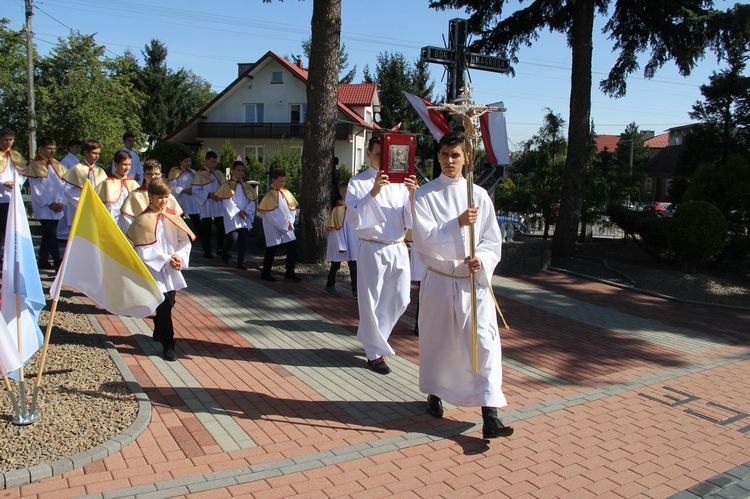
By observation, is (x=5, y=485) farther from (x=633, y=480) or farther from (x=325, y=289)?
(x=325, y=289)

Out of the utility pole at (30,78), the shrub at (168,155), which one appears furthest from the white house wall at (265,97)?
the shrub at (168,155)

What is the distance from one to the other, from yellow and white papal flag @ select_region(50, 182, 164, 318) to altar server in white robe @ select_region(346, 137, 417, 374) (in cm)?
205

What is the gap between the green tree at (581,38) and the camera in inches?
569

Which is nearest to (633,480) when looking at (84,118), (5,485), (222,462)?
(222,462)

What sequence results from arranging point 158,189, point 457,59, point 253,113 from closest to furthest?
point 158,189
point 457,59
point 253,113

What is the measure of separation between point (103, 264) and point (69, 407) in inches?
43.4

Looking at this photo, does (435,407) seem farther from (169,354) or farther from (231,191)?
(231,191)

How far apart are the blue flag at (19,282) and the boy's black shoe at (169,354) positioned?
153 centimetres

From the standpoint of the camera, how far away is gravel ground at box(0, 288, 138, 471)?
13.7ft

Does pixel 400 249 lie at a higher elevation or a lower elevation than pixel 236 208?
lower

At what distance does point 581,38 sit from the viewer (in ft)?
48.3

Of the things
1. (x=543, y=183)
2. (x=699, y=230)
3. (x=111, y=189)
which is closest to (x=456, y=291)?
(x=111, y=189)

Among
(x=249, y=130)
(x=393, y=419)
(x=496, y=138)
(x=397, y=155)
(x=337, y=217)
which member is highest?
(x=249, y=130)

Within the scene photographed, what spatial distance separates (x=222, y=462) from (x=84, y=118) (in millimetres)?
28381
